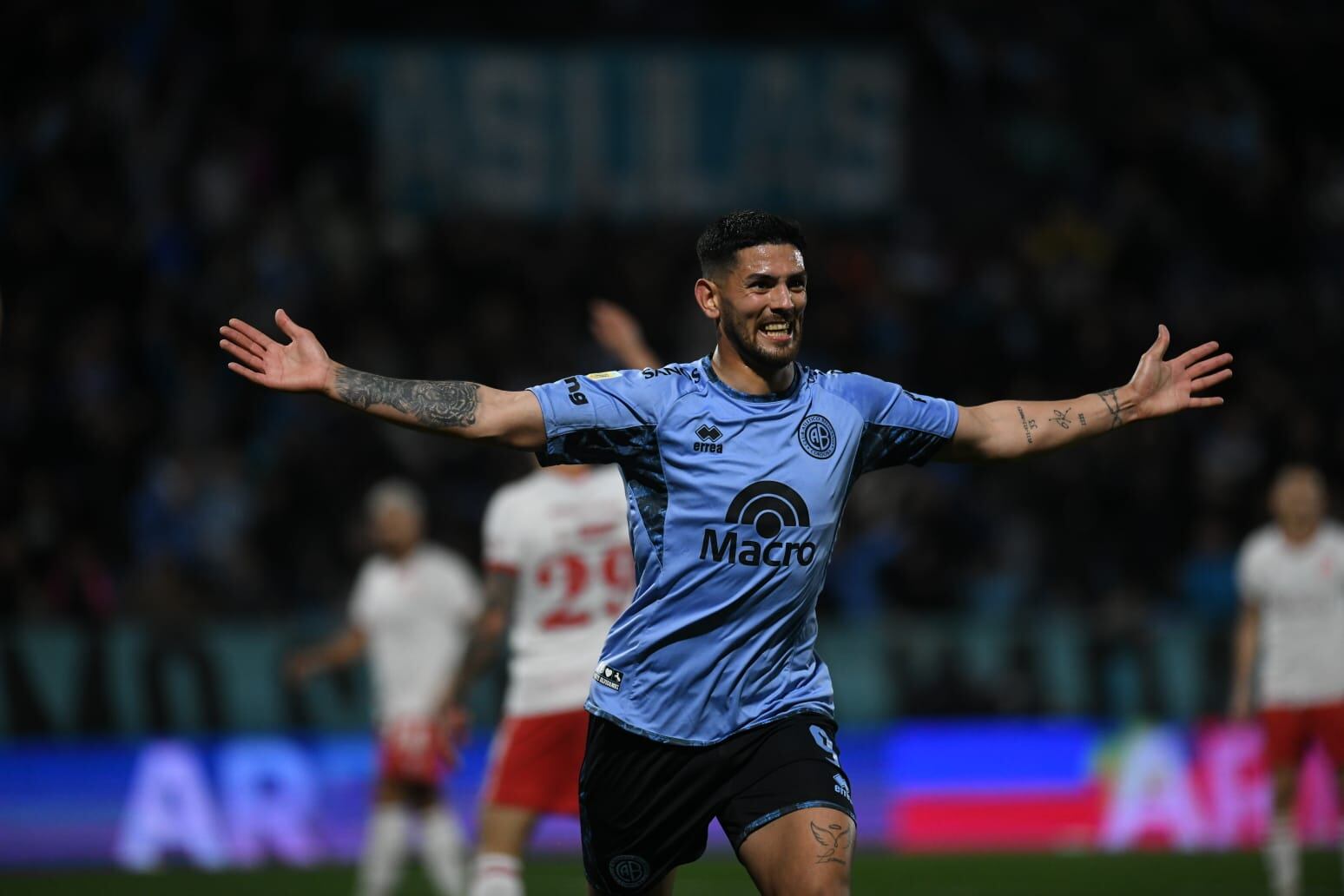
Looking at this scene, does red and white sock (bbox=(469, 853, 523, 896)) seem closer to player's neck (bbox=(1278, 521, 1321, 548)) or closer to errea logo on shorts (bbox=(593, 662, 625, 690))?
errea logo on shorts (bbox=(593, 662, 625, 690))

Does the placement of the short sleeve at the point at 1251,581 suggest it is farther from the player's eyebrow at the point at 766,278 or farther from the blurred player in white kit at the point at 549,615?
the player's eyebrow at the point at 766,278

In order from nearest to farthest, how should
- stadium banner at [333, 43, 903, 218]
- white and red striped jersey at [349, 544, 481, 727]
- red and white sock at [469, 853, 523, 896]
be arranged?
red and white sock at [469, 853, 523, 896]
white and red striped jersey at [349, 544, 481, 727]
stadium banner at [333, 43, 903, 218]

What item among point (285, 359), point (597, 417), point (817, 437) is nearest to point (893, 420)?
point (817, 437)

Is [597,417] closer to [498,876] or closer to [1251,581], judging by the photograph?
[498,876]

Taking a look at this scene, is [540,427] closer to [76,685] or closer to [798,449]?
[798,449]

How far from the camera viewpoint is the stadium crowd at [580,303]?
15203 millimetres

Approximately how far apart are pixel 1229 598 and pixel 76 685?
368 inches

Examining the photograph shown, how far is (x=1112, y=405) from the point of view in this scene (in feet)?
18.9

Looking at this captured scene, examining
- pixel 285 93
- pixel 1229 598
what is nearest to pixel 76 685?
pixel 285 93

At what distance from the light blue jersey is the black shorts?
63mm

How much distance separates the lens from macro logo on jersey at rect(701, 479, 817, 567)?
5277 mm

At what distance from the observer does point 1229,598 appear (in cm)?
1556

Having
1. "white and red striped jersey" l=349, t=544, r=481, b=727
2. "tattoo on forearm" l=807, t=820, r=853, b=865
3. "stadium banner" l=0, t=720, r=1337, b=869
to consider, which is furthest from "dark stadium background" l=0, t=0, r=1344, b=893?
"tattoo on forearm" l=807, t=820, r=853, b=865

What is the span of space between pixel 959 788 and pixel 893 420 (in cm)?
953
